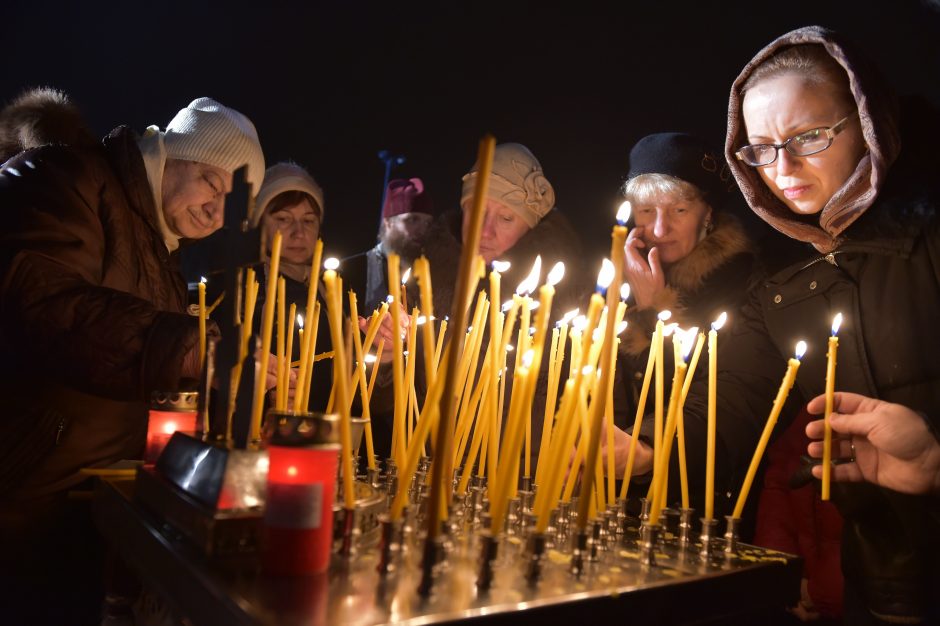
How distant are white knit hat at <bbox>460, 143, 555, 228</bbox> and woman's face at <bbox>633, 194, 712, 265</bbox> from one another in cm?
58

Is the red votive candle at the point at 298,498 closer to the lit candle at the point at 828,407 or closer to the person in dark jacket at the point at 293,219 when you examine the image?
the lit candle at the point at 828,407

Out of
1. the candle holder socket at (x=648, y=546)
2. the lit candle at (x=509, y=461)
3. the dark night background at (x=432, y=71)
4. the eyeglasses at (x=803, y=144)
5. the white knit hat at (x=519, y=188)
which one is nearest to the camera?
the lit candle at (x=509, y=461)

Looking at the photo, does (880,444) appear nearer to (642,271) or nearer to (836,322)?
(836,322)

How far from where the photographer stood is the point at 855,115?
164 centimetres

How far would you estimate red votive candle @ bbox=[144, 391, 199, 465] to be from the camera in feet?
4.12

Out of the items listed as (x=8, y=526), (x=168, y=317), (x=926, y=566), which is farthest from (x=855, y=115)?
(x=8, y=526)

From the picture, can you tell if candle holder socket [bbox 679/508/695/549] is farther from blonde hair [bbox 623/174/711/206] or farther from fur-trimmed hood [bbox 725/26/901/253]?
blonde hair [bbox 623/174/711/206]

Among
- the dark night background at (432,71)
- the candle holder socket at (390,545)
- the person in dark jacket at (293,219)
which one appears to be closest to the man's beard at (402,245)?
the person in dark jacket at (293,219)

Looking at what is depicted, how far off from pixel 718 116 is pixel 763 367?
2.52m

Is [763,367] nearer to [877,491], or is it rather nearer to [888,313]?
[888,313]

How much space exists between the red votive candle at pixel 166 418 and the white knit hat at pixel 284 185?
1.93 metres

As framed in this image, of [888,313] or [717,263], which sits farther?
[717,263]

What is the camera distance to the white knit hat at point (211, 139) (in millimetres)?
2180

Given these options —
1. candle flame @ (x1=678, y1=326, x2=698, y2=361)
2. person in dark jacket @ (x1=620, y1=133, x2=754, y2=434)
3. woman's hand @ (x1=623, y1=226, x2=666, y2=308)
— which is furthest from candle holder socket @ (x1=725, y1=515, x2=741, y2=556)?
woman's hand @ (x1=623, y1=226, x2=666, y2=308)
